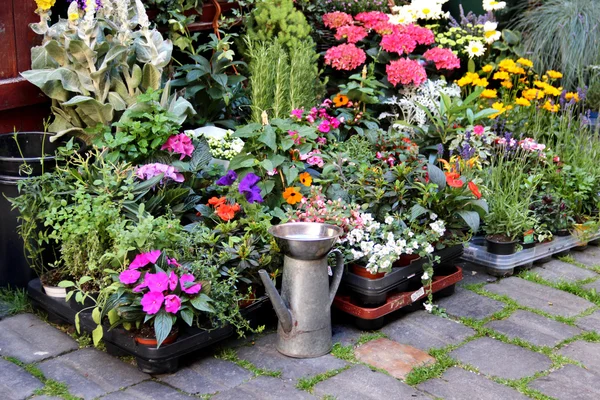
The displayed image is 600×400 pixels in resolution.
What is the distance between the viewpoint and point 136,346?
314 cm

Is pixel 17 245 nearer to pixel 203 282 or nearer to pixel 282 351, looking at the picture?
pixel 203 282

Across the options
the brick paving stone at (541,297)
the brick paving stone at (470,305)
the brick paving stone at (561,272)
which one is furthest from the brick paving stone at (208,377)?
the brick paving stone at (561,272)

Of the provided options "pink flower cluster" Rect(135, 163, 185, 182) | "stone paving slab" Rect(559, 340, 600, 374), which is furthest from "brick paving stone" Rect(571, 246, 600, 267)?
"pink flower cluster" Rect(135, 163, 185, 182)

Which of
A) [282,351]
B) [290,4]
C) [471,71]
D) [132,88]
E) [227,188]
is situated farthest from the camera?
[471,71]

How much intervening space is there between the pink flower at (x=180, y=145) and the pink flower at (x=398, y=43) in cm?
197

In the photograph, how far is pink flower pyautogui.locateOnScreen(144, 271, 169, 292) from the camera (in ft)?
10.1

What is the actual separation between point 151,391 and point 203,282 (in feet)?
1.63

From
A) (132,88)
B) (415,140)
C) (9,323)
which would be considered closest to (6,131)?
(132,88)

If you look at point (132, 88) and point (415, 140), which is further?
point (415, 140)

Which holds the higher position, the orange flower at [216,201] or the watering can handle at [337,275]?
the orange flower at [216,201]

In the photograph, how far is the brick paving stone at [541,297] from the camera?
3.97 meters

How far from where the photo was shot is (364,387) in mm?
3123

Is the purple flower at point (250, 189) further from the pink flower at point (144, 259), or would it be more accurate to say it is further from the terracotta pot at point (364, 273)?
the pink flower at point (144, 259)

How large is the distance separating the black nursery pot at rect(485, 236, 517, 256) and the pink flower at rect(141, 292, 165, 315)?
2.14 metres
